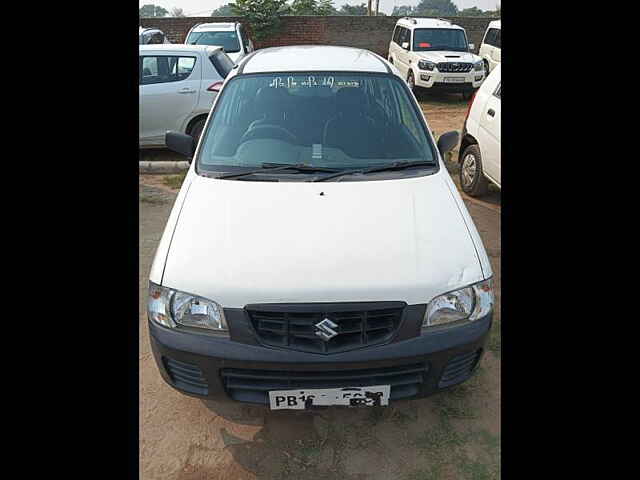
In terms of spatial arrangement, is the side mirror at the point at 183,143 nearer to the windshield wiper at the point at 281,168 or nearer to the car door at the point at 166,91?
the windshield wiper at the point at 281,168

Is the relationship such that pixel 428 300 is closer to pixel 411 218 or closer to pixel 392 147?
pixel 411 218

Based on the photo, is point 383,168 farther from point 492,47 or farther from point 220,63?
point 492,47

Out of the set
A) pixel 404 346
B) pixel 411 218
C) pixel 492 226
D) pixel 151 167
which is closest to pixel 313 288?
pixel 404 346

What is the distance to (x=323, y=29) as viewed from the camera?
17016mm

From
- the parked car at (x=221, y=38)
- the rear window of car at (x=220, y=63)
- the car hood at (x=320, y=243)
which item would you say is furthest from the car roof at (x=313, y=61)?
the parked car at (x=221, y=38)

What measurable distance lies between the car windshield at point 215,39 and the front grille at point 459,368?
10.2 m

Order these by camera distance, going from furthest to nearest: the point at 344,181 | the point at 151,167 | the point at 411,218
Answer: the point at 151,167 → the point at 344,181 → the point at 411,218

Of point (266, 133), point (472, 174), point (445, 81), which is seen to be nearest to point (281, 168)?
point (266, 133)

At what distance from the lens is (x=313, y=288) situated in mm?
2070

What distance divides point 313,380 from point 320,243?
603mm

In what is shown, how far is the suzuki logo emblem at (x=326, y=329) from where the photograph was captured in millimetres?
2047

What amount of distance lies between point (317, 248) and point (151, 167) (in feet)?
15.3

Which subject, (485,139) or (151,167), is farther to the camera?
(151,167)

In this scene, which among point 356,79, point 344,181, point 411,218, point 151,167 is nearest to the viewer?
point 411,218
